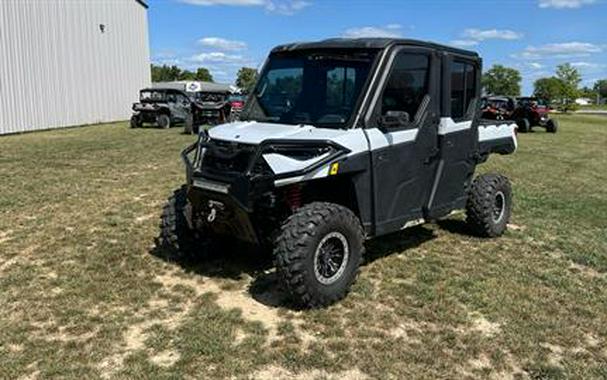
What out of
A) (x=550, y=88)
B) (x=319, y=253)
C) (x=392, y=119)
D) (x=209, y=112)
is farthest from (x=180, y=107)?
(x=550, y=88)

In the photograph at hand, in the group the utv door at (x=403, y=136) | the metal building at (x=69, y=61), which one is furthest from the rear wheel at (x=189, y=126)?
the utv door at (x=403, y=136)

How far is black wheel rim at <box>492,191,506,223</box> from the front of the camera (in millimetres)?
7574

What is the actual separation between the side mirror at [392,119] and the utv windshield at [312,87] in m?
0.29

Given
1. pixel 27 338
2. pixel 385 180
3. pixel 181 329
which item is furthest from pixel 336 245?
pixel 27 338

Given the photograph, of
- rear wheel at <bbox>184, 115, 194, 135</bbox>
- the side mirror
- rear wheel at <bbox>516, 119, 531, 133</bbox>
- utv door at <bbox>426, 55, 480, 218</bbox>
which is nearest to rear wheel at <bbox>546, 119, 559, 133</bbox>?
rear wheel at <bbox>516, 119, 531, 133</bbox>

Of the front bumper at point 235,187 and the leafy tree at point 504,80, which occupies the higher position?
the leafy tree at point 504,80

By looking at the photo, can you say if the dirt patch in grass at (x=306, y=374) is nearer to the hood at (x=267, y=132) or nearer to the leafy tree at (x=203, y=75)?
the hood at (x=267, y=132)

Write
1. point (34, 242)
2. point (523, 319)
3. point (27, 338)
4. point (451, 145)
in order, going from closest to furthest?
point (27, 338) < point (523, 319) < point (451, 145) < point (34, 242)

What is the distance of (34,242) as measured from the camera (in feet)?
23.5

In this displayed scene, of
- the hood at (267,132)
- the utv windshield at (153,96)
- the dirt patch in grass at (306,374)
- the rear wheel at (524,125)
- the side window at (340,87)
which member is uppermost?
the utv windshield at (153,96)

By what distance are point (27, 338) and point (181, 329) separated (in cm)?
109

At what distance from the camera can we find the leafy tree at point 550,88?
86.0 metres

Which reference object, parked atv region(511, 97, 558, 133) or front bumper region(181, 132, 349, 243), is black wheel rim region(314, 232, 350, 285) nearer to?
front bumper region(181, 132, 349, 243)

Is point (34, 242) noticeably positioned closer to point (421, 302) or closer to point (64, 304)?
point (64, 304)
